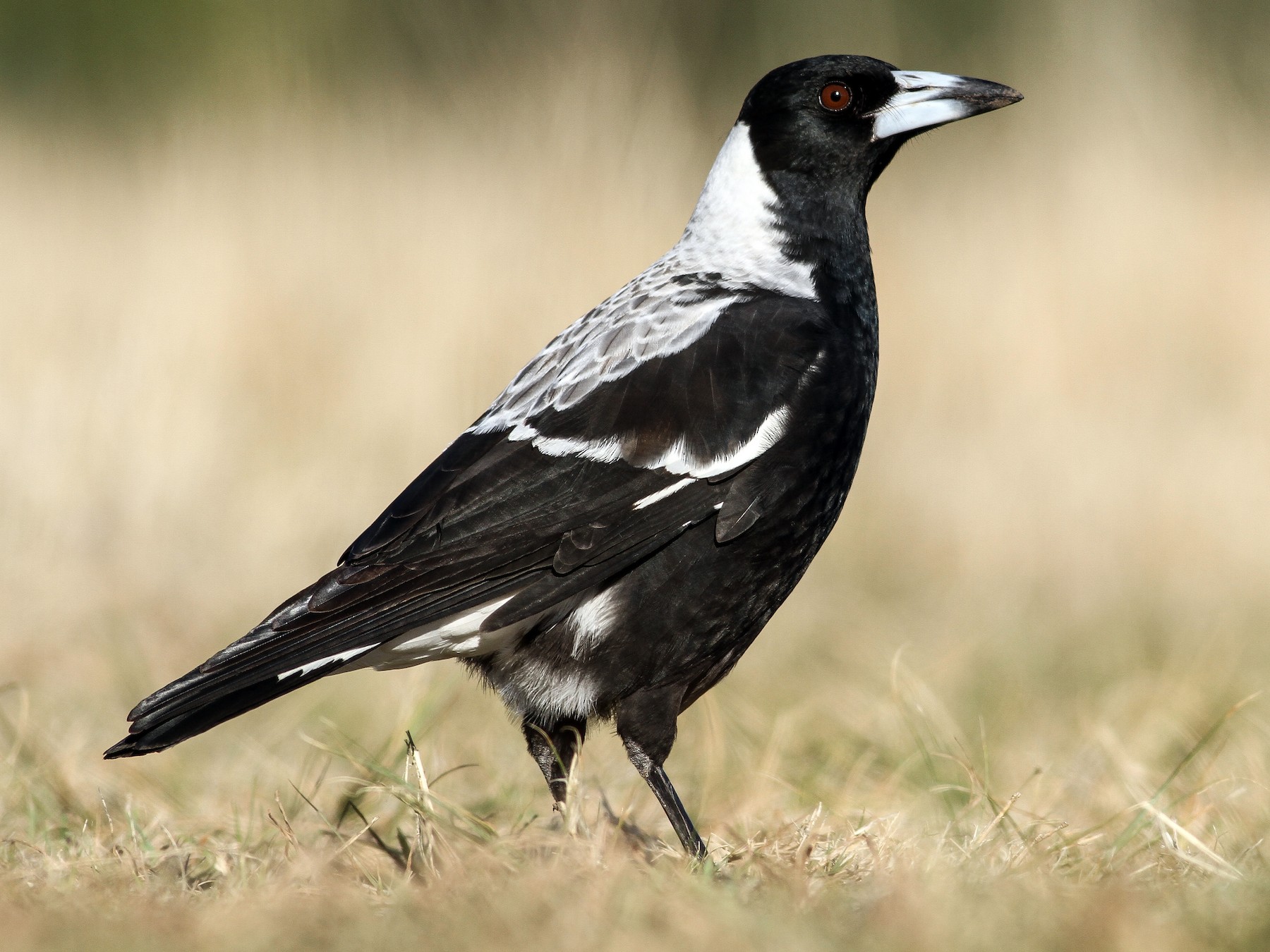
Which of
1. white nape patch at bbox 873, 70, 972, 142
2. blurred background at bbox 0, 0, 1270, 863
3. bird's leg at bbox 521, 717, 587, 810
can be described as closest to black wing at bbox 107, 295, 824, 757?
bird's leg at bbox 521, 717, 587, 810

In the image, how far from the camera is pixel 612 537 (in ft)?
8.77

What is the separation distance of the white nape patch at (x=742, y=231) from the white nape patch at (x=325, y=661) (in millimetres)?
1159

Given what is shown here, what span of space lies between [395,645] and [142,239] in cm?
420

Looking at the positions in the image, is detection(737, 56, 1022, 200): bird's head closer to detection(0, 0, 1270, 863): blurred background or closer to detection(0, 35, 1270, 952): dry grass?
detection(0, 35, 1270, 952): dry grass

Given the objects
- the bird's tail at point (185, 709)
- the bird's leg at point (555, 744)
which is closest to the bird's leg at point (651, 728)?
the bird's leg at point (555, 744)

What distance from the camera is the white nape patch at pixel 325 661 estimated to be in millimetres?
2525

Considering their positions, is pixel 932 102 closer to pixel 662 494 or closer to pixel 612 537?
pixel 662 494

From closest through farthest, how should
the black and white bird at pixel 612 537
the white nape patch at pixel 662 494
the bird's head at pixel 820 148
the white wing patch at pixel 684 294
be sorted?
the black and white bird at pixel 612 537 < the white nape patch at pixel 662 494 < the white wing patch at pixel 684 294 < the bird's head at pixel 820 148

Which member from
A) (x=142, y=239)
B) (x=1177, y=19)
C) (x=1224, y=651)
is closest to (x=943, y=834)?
(x=1224, y=651)

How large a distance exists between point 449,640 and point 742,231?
122cm

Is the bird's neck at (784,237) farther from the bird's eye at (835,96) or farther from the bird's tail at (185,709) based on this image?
the bird's tail at (185,709)

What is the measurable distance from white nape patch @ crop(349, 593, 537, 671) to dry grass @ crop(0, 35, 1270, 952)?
274mm

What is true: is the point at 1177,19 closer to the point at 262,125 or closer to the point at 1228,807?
the point at 262,125

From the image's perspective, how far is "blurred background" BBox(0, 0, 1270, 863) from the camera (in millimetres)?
4574
